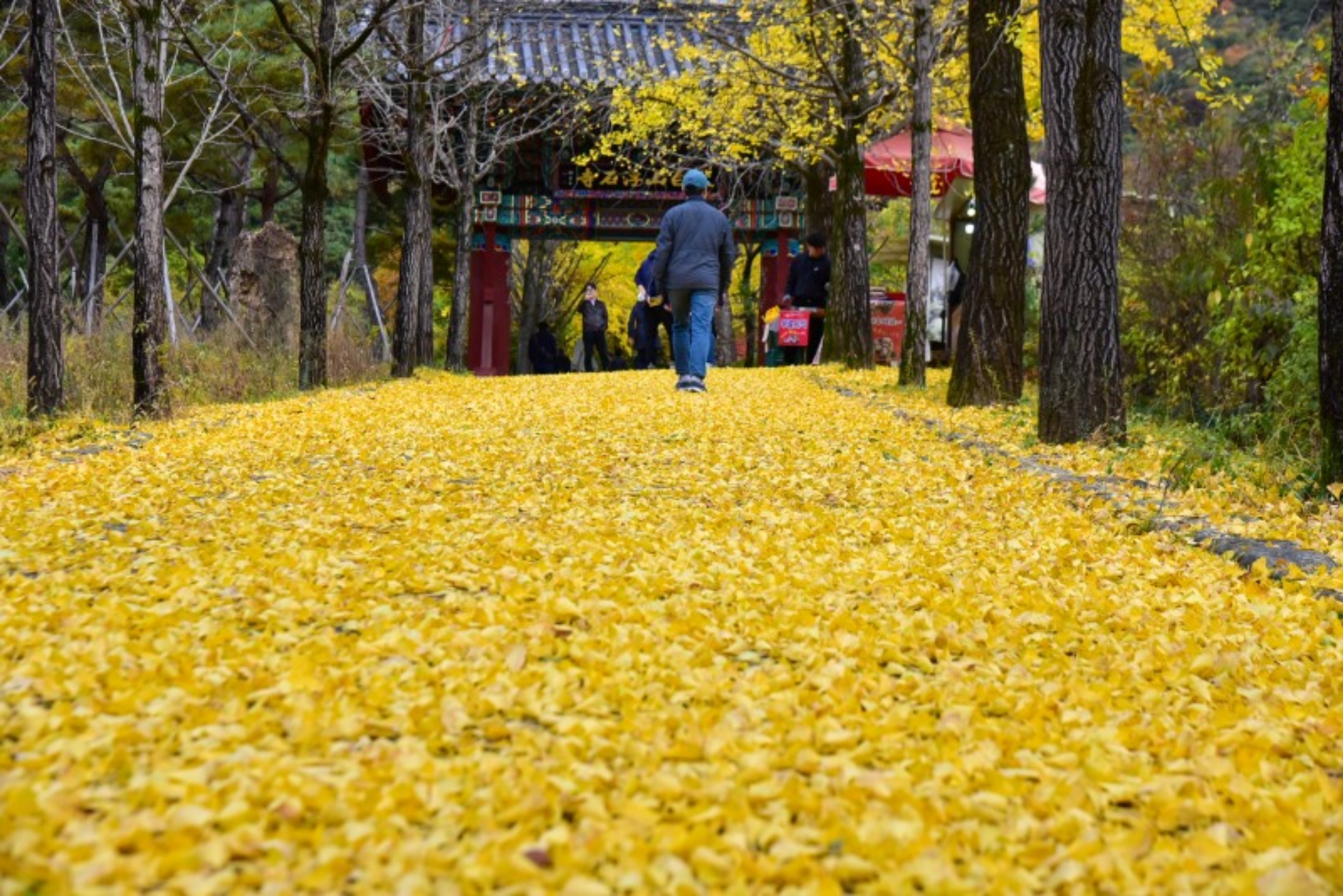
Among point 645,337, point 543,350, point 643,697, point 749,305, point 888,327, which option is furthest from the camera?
point 749,305

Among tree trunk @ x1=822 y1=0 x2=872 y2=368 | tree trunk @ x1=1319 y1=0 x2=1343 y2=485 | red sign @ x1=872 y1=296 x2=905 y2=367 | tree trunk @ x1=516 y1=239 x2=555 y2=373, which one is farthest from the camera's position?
tree trunk @ x1=516 y1=239 x2=555 y2=373

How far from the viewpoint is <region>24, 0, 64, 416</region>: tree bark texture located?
952 centimetres

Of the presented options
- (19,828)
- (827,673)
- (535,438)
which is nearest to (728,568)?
(827,673)

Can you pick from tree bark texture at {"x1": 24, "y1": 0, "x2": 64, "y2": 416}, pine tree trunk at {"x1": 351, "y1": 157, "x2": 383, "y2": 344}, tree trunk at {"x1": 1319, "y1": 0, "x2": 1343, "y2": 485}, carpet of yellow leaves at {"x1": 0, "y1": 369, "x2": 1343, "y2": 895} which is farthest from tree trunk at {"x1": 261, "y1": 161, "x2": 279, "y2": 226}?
tree trunk at {"x1": 1319, "y1": 0, "x2": 1343, "y2": 485}

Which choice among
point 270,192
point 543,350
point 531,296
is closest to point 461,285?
point 543,350

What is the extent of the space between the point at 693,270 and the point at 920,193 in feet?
9.37

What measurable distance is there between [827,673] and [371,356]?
1483 centimetres

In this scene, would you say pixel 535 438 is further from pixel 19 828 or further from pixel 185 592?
pixel 19 828

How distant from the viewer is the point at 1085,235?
345 inches

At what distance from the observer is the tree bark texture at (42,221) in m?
9.52

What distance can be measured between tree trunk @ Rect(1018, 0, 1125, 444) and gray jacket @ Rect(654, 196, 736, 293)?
4.24 meters

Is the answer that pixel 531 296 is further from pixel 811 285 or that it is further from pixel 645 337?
pixel 811 285

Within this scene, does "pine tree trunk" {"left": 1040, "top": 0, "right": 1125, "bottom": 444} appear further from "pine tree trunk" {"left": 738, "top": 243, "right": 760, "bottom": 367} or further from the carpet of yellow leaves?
"pine tree trunk" {"left": 738, "top": 243, "right": 760, "bottom": 367}

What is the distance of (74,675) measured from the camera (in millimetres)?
3195
